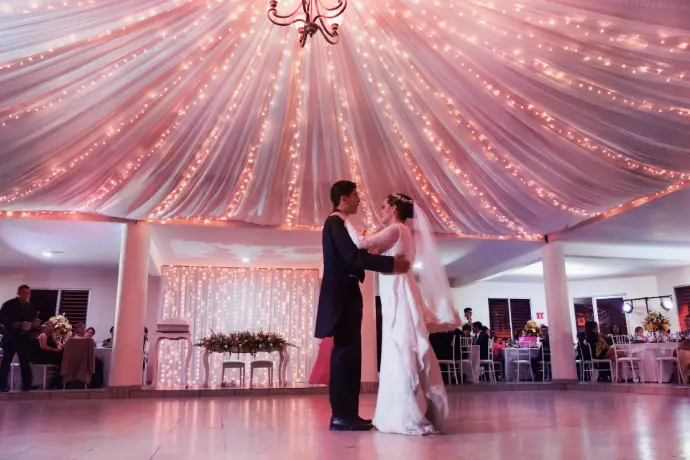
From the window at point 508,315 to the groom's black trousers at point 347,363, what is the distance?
1416cm

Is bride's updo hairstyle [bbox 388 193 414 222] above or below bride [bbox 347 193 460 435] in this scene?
above

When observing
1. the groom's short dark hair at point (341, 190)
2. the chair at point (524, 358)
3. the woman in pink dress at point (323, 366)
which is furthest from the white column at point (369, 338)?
the groom's short dark hair at point (341, 190)

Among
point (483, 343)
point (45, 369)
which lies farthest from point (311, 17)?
point (483, 343)

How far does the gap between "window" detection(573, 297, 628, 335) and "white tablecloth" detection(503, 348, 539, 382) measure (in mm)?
4102

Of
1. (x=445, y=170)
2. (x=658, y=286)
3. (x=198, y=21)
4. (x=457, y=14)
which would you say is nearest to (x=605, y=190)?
(x=445, y=170)

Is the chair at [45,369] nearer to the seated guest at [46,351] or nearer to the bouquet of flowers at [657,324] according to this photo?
the seated guest at [46,351]

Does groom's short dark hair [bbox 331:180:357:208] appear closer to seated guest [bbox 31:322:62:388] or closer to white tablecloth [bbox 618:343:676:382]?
seated guest [bbox 31:322:62:388]

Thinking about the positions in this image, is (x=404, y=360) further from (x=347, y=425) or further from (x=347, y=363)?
(x=347, y=425)

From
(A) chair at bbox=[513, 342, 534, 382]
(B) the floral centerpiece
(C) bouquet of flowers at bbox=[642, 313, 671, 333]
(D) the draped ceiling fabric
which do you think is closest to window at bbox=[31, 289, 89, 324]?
(B) the floral centerpiece

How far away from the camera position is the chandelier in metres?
3.80

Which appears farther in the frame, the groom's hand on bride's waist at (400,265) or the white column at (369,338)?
the white column at (369,338)

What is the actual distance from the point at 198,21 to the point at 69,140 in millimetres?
2413

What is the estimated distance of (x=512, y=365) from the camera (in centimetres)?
1362

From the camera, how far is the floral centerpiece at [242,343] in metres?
9.86
